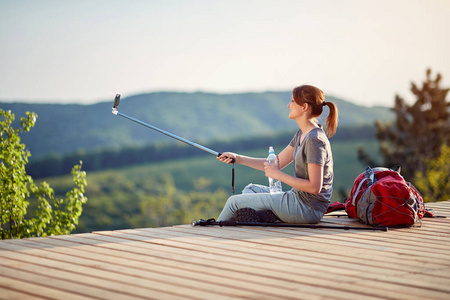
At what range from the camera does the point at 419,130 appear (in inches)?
760

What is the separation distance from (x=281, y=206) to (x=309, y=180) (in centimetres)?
33

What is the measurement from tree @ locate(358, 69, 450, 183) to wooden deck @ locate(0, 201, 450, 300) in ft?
54.2

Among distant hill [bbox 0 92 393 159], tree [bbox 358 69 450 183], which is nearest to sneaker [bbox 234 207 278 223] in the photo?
tree [bbox 358 69 450 183]

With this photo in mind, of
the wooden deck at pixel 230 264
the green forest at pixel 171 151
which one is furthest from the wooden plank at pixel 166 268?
the green forest at pixel 171 151

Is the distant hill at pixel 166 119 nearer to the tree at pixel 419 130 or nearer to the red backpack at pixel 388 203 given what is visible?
the tree at pixel 419 130

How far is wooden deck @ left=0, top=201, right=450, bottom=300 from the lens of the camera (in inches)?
83.1

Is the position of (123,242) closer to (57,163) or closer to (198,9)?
(198,9)

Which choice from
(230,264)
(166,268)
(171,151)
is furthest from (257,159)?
(171,151)

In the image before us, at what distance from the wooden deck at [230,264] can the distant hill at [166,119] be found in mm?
29415

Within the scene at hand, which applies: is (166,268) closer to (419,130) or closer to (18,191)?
(18,191)

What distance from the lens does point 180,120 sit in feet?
145

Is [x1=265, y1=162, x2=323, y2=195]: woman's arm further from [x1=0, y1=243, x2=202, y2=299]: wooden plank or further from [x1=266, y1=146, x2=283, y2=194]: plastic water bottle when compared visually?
[x1=0, y1=243, x2=202, y2=299]: wooden plank

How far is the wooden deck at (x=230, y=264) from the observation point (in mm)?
2112

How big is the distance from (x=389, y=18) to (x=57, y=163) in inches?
791
